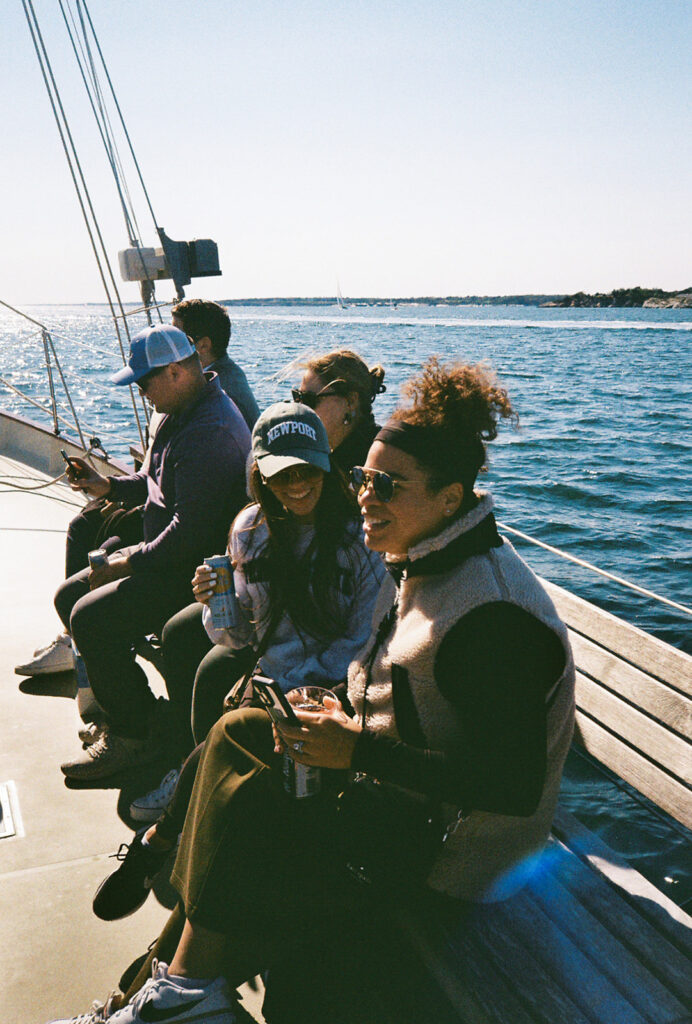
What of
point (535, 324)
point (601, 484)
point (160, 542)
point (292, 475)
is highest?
point (292, 475)

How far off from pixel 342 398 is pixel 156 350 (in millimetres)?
656

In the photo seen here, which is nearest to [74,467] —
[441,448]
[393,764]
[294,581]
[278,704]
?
[294,581]

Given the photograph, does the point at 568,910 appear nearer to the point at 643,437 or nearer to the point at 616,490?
the point at 616,490

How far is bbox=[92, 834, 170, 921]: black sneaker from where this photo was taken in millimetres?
1938

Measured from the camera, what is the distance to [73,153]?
14.8 ft

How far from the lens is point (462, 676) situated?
1.25 metres

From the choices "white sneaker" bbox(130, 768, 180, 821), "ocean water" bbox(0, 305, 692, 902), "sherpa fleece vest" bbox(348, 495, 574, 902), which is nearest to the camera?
"sherpa fleece vest" bbox(348, 495, 574, 902)

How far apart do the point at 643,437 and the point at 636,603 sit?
845cm

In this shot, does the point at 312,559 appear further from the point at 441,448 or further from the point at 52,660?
the point at 52,660

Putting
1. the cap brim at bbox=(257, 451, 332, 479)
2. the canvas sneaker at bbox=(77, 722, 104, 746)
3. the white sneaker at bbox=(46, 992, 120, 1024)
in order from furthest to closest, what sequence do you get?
the canvas sneaker at bbox=(77, 722, 104, 746) → the cap brim at bbox=(257, 451, 332, 479) → the white sneaker at bbox=(46, 992, 120, 1024)

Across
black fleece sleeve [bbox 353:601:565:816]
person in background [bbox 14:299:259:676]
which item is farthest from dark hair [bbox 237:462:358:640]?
person in background [bbox 14:299:259:676]

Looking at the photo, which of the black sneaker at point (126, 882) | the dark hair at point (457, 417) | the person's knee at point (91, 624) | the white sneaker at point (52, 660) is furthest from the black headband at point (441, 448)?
the white sneaker at point (52, 660)

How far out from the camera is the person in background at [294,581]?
6.36ft

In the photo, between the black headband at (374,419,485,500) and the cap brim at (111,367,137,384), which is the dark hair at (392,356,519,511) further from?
the cap brim at (111,367,137,384)
